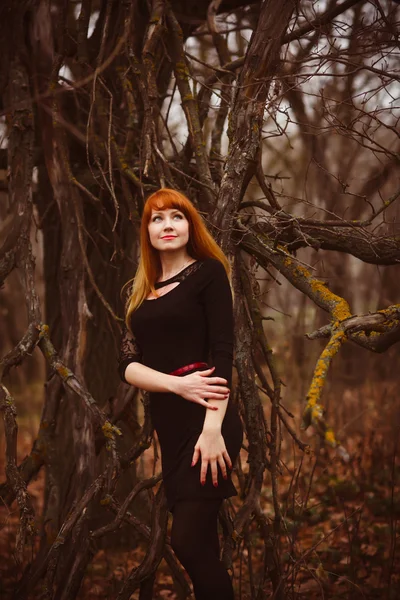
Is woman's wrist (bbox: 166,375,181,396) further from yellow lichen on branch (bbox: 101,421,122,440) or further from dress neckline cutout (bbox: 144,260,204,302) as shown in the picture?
yellow lichen on branch (bbox: 101,421,122,440)

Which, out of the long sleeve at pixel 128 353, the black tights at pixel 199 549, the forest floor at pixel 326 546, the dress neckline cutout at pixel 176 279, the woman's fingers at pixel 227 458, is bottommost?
the forest floor at pixel 326 546

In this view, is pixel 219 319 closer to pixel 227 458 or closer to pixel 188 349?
pixel 188 349

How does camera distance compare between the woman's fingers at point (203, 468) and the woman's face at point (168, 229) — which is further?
the woman's face at point (168, 229)

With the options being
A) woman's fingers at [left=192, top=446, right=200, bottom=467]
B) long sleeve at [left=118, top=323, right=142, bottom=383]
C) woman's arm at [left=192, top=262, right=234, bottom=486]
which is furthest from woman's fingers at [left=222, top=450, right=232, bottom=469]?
long sleeve at [left=118, top=323, right=142, bottom=383]

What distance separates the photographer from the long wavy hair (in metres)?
2.57

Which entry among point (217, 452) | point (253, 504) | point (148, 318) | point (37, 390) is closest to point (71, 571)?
point (253, 504)

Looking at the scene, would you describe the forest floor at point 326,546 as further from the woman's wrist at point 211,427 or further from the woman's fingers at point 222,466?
the woman's wrist at point 211,427

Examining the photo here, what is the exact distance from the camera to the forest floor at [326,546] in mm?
3297

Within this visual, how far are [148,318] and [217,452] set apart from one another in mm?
614

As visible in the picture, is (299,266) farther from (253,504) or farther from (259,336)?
(253,504)

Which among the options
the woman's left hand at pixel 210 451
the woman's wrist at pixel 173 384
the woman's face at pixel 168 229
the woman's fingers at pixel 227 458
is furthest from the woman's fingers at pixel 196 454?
the woman's face at pixel 168 229

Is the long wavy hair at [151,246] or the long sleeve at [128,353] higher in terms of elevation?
the long wavy hair at [151,246]

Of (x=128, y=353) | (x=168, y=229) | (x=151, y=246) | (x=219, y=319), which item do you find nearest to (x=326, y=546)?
(x=128, y=353)

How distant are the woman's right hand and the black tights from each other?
0.42 metres
